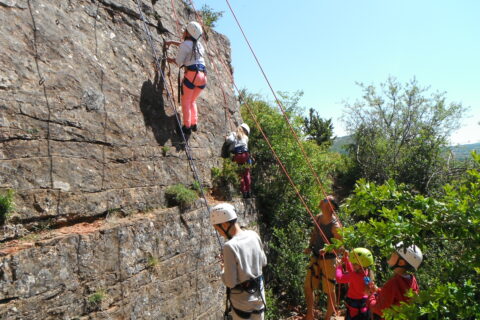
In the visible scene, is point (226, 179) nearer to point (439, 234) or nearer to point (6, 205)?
point (6, 205)

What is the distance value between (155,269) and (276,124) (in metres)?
5.39

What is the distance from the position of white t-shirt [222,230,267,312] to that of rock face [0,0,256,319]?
1.58m

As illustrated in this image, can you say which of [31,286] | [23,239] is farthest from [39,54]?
[31,286]

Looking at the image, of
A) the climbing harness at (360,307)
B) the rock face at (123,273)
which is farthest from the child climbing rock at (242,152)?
the climbing harness at (360,307)

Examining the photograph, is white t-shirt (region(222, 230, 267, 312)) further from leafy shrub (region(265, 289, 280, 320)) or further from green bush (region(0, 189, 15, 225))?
leafy shrub (region(265, 289, 280, 320))

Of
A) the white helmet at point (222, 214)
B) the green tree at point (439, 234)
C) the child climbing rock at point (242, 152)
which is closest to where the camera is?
the green tree at point (439, 234)

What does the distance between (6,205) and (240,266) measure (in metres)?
2.51

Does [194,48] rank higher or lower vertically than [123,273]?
higher

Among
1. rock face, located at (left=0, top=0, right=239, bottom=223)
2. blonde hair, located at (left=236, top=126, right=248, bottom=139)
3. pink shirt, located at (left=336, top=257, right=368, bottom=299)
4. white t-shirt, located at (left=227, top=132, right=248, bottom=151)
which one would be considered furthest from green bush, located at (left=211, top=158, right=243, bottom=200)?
pink shirt, located at (left=336, top=257, right=368, bottom=299)

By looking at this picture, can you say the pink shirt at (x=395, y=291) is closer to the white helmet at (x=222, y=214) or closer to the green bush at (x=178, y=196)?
the white helmet at (x=222, y=214)

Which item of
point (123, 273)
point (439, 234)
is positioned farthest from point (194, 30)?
point (439, 234)

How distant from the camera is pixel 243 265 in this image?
138 inches

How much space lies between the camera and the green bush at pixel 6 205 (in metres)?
3.54

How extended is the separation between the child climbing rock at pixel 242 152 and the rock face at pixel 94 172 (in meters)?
1.10
